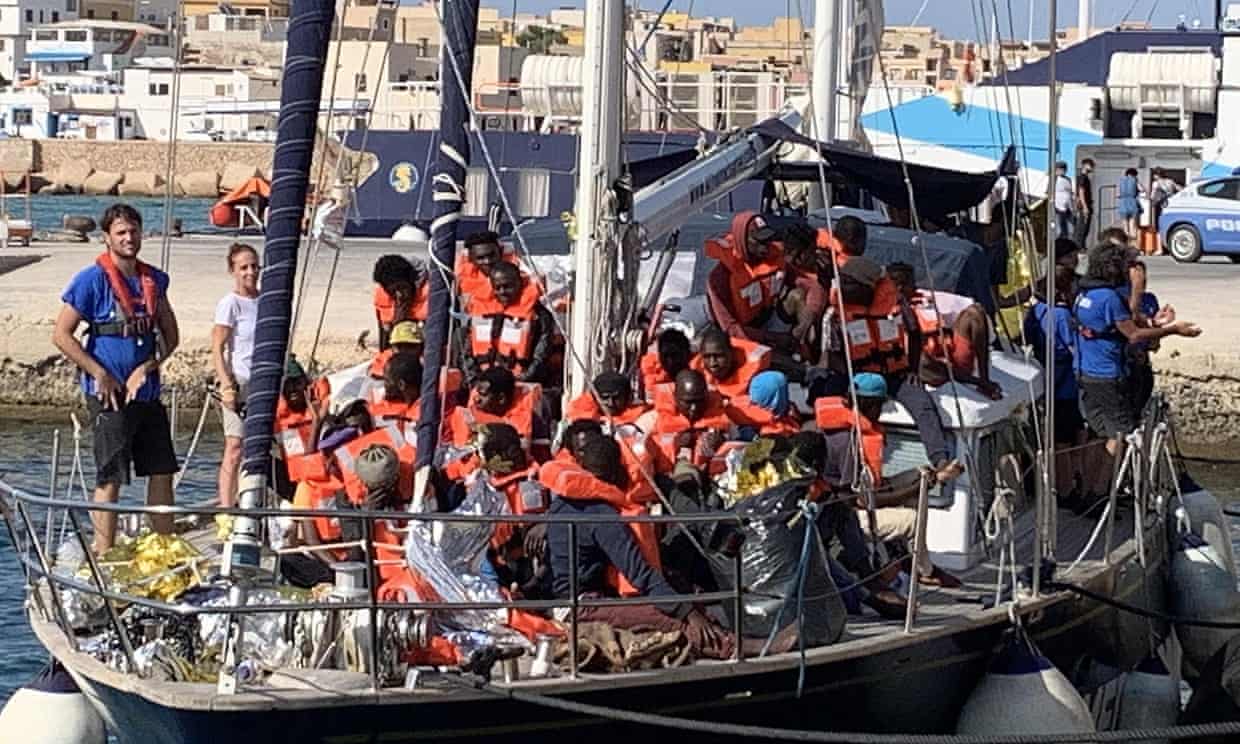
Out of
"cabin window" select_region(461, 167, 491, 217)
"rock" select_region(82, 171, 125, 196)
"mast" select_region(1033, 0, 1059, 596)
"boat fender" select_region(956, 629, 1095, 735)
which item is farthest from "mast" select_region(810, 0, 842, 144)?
"rock" select_region(82, 171, 125, 196)

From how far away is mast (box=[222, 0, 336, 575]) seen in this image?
30.2 ft

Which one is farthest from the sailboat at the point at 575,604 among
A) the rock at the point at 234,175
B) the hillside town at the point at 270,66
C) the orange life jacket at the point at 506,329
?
the rock at the point at 234,175

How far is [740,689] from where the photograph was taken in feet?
30.3

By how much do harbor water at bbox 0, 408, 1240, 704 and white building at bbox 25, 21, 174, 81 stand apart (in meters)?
93.1

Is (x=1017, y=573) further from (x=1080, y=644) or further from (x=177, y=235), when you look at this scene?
(x=177, y=235)

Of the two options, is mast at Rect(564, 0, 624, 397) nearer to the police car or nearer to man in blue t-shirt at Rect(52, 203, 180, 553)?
man in blue t-shirt at Rect(52, 203, 180, 553)

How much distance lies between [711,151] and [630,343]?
8.38 ft

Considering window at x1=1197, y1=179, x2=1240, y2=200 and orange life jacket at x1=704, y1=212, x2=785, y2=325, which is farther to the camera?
window at x1=1197, y1=179, x2=1240, y2=200

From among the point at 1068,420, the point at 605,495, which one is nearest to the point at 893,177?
the point at 1068,420

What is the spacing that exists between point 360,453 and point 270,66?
98.4 meters

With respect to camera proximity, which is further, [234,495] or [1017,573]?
[234,495]

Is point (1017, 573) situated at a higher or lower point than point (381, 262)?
lower

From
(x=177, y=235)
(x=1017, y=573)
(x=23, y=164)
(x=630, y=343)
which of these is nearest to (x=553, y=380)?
(x=630, y=343)

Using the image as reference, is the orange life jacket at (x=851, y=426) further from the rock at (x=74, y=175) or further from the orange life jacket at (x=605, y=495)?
the rock at (x=74, y=175)
